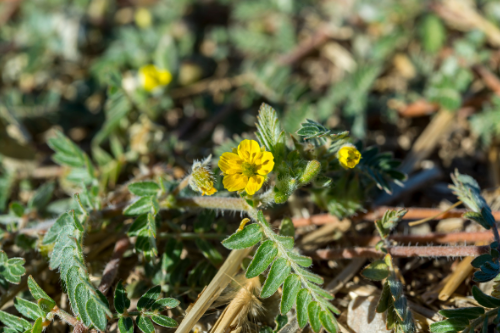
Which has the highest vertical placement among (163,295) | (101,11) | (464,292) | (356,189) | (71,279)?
(101,11)

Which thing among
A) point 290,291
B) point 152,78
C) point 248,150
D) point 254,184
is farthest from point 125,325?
point 152,78

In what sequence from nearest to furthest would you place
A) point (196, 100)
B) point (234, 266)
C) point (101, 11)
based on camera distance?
point (234, 266) → point (196, 100) → point (101, 11)

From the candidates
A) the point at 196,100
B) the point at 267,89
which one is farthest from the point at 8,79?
the point at 267,89

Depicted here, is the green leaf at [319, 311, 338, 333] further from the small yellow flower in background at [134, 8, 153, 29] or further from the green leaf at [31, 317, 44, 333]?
the small yellow flower in background at [134, 8, 153, 29]

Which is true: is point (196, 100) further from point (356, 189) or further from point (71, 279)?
point (71, 279)

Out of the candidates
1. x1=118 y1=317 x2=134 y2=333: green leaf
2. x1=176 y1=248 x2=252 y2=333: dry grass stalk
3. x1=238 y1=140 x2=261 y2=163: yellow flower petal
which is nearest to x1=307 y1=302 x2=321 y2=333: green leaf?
x1=176 y1=248 x2=252 y2=333: dry grass stalk

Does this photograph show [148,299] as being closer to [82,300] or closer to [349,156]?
[82,300]

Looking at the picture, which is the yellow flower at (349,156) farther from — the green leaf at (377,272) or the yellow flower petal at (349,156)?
the green leaf at (377,272)
